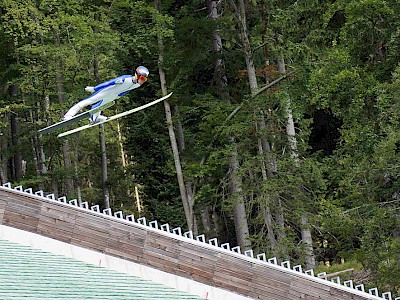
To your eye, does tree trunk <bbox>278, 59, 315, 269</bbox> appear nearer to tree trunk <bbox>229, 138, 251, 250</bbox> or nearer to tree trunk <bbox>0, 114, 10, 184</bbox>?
tree trunk <bbox>229, 138, 251, 250</bbox>

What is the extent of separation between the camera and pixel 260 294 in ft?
40.9

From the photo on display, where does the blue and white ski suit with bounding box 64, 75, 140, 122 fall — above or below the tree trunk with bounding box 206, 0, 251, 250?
below

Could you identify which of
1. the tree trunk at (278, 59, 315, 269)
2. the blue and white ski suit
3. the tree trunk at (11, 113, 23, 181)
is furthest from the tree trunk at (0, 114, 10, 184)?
the blue and white ski suit

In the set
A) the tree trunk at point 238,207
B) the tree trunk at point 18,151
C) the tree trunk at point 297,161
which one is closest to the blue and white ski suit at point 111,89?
the tree trunk at point 297,161

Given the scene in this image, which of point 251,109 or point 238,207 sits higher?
point 251,109

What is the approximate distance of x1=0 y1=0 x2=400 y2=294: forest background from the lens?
18.0 metres

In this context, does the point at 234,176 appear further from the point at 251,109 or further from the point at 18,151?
the point at 18,151

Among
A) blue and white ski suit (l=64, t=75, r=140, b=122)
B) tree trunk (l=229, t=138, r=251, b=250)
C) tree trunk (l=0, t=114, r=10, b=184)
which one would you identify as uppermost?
tree trunk (l=0, t=114, r=10, b=184)

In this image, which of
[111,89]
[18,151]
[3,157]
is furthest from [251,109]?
[111,89]

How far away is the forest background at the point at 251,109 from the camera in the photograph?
1800cm

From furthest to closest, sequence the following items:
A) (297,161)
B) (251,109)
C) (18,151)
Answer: (18,151), (251,109), (297,161)

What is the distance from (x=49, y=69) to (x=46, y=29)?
2187mm

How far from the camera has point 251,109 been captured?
22641 millimetres

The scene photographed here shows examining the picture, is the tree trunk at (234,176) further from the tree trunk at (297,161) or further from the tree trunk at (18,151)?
the tree trunk at (18,151)
